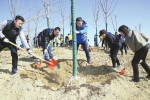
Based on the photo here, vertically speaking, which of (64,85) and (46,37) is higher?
(46,37)

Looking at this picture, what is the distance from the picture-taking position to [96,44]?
Result: 18.2 metres

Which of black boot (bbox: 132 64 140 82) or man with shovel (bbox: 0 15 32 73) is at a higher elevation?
man with shovel (bbox: 0 15 32 73)

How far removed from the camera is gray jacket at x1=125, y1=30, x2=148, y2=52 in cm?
534

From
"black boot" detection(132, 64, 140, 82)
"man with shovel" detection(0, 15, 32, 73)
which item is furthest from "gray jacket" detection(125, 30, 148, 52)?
"man with shovel" detection(0, 15, 32, 73)

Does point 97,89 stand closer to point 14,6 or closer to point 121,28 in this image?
point 121,28

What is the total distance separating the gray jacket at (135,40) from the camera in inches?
210

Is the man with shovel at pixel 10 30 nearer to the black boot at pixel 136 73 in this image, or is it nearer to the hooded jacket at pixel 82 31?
the hooded jacket at pixel 82 31

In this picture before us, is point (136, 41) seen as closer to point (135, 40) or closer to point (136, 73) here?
point (135, 40)

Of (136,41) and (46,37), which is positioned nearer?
(136,41)

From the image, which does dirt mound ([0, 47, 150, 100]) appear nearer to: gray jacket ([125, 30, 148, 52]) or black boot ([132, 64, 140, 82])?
black boot ([132, 64, 140, 82])

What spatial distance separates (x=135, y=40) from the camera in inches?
211

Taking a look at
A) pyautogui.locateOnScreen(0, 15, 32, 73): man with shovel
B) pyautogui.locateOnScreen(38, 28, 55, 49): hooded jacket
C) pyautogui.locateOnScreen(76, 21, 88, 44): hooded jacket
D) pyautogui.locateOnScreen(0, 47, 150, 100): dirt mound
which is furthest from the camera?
pyautogui.locateOnScreen(38, 28, 55, 49): hooded jacket

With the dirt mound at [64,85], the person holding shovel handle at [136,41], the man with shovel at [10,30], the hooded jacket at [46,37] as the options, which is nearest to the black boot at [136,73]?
the person holding shovel handle at [136,41]

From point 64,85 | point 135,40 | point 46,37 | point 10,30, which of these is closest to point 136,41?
point 135,40
